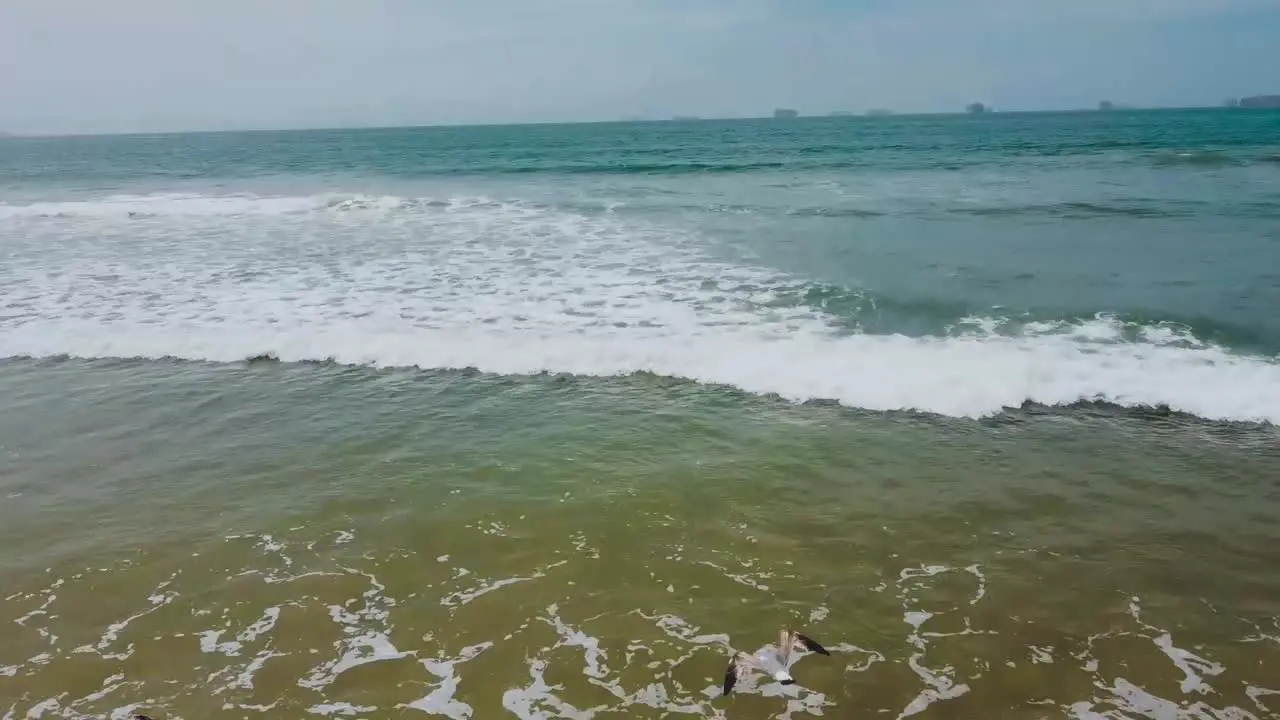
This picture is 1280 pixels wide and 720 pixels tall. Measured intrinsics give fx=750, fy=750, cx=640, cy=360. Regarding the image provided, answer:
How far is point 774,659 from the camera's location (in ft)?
18.1

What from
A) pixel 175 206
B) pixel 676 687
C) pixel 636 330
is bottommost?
pixel 676 687

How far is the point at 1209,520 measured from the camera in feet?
23.7

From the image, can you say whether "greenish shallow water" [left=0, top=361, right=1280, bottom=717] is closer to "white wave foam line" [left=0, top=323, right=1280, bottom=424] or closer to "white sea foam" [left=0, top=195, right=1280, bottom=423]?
"white wave foam line" [left=0, top=323, right=1280, bottom=424]

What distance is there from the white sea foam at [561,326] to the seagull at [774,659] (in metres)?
5.29

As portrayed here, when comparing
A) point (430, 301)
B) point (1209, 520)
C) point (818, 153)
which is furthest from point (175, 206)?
point (818, 153)

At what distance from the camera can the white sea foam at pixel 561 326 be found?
10820mm

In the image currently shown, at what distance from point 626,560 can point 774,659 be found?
5.82ft

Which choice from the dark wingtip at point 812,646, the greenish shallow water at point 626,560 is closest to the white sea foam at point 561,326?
the greenish shallow water at point 626,560

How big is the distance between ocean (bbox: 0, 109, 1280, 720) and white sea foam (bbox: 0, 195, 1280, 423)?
106mm

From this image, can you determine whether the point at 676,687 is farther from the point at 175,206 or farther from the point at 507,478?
the point at 175,206

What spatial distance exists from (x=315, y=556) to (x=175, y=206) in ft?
107

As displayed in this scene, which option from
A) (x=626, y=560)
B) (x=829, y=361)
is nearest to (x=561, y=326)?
(x=829, y=361)

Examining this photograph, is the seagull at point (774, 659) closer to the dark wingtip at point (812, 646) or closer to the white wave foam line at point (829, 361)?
the dark wingtip at point (812, 646)

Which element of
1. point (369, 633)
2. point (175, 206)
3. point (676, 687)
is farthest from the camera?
point (175, 206)
